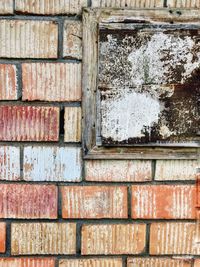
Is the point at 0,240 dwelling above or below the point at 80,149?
below

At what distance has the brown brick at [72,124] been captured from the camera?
1.34 metres

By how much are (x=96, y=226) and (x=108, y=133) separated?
1.00ft

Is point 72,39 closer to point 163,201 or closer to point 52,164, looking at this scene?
point 52,164

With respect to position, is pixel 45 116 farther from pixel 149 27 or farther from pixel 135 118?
pixel 149 27

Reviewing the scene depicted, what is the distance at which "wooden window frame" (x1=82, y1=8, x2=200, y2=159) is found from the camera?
4.22 feet

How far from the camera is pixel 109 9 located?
1287 mm

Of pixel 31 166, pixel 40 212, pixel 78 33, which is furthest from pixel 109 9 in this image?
pixel 40 212

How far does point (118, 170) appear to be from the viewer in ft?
4.50

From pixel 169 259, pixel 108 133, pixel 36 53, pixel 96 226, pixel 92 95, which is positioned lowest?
pixel 169 259

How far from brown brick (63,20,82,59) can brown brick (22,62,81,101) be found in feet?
0.11

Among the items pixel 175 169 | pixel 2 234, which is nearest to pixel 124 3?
pixel 175 169

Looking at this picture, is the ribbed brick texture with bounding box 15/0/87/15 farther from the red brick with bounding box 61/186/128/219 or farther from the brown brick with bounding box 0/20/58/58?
the red brick with bounding box 61/186/128/219

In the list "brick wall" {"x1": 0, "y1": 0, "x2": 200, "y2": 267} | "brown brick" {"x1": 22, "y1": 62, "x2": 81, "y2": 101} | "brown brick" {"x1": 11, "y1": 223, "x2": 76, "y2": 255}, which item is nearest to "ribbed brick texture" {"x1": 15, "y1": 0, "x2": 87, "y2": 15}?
"brick wall" {"x1": 0, "y1": 0, "x2": 200, "y2": 267}

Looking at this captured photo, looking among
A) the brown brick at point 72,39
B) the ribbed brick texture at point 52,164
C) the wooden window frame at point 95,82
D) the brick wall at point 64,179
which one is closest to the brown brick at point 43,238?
the brick wall at point 64,179
